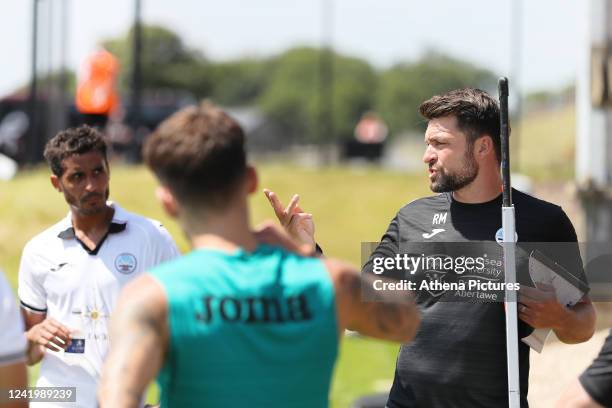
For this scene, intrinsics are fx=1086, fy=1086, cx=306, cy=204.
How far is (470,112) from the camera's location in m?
4.73

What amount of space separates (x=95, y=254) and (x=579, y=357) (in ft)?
20.9

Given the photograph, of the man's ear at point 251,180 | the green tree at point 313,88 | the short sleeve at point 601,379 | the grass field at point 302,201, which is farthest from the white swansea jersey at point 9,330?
the green tree at point 313,88

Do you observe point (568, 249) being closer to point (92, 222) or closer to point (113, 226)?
point (113, 226)

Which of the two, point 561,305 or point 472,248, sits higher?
point 472,248

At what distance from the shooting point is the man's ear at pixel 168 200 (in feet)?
10.2

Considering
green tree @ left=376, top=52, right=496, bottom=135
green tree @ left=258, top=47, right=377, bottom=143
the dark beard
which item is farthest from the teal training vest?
green tree @ left=376, top=52, right=496, bottom=135

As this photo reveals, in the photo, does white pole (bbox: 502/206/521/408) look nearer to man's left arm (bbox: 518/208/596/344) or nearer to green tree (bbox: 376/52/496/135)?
man's left arm (bbox: 518/208/596/344)

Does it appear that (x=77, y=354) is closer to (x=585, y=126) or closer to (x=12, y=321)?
(x=12, y=321)

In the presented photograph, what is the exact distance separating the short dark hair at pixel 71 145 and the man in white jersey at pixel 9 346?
7.31ft

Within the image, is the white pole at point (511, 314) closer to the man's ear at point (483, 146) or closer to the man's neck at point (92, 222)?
the man's ear at point (483, 146)

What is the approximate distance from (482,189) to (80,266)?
201 cm

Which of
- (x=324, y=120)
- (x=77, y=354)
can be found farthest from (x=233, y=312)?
(x=324, y=120)

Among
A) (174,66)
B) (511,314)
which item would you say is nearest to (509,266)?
(511,314)

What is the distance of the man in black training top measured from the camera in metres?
4.55
